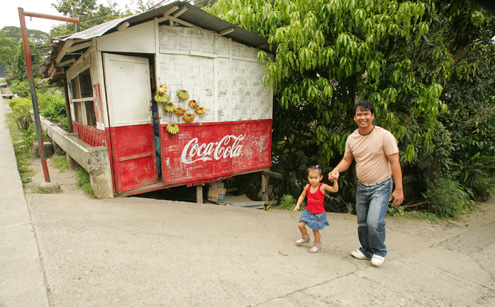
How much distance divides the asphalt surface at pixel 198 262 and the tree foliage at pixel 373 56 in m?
2.15

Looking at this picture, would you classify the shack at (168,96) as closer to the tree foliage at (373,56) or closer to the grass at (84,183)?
the grass at (84,183)

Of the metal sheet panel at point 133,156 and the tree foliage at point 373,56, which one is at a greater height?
the tree foliage at point 373,56

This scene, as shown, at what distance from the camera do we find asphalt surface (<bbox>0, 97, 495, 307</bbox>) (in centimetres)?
245

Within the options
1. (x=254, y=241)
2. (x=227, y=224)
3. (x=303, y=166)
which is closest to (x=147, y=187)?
(x=227, y=224)

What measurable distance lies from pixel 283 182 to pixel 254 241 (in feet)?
13.3

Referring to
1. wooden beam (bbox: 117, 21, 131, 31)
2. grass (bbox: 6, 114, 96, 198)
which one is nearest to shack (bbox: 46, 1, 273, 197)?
wooden beam (bbox: 117, 21, 131, 31)

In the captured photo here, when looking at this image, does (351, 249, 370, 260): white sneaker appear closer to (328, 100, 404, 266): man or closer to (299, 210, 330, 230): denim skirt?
(328, 100, 404, 266): man

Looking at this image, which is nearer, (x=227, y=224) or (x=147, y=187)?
(x=227, y=224)

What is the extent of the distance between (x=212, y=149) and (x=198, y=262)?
3.11 meters

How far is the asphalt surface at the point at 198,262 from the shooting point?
2.45m

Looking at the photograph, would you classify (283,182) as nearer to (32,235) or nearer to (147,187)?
(147,187)

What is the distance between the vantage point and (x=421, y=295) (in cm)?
278

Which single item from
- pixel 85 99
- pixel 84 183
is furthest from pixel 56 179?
pixel 85 99

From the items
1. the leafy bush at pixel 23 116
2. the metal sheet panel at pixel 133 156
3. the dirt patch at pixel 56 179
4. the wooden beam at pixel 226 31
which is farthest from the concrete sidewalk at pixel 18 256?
the leafy bush at pixel 23 116
